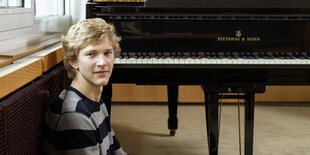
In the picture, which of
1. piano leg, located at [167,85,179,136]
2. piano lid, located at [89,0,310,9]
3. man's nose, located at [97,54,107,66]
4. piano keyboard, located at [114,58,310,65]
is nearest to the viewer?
man's nose, located at [97,54,107,66]

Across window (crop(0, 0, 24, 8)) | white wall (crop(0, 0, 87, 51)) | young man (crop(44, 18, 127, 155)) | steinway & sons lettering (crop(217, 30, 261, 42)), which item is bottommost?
young man (crop(44, 18, 127, 155))

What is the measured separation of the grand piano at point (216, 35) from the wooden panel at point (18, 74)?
0.59 meters

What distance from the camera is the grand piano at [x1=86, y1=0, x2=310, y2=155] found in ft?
6.64

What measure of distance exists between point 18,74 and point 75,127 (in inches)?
10.6

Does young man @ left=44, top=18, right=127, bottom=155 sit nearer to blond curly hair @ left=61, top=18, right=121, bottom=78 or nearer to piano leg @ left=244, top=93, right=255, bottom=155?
blond curly hair @ left=61, top=18, right=121, bottom=78

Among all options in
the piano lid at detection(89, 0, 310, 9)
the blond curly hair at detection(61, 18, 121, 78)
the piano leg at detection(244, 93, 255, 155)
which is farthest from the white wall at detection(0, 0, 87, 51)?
the piano leg at detection(244, 93, 255, 155)

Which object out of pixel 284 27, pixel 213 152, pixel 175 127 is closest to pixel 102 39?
pixel 213 152

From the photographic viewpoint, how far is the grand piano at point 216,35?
2025 mm

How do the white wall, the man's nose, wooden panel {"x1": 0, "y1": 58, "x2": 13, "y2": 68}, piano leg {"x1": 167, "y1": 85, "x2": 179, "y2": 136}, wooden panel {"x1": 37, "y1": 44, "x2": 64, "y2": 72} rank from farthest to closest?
piano leg {"x1": 167, "y1": 85, "x2": 179, "y2": 136} < the white wall < wooden panel {"x1": 37, "y1": 44, "x2": 64, "y2": 72} < the man's nose < wooden panel {"x1": 0, "y1": 58, "x2": 13, "y2": 68}

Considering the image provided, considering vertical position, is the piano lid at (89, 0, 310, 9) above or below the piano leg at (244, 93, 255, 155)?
above

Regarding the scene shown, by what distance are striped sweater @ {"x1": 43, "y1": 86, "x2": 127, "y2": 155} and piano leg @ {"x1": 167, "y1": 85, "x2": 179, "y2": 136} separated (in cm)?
121

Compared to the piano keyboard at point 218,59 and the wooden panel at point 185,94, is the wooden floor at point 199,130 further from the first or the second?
the piano keyboard at point 218,59

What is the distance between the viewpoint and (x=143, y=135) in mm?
3170

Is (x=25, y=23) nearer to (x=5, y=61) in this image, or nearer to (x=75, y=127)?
(x=5, y=61)
